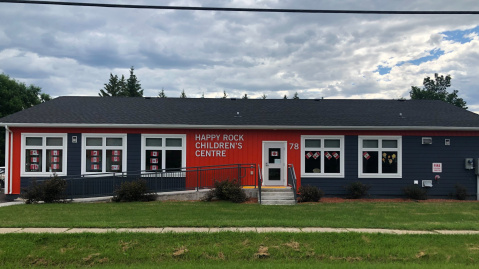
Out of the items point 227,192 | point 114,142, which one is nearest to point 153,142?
point 114,142

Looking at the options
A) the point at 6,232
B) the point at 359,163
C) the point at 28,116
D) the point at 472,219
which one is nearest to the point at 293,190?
the point at 359,163

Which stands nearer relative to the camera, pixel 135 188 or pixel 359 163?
pixel 135 188

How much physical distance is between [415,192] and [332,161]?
339 centimetres

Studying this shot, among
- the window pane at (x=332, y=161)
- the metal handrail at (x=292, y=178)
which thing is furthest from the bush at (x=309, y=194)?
the window pane at (x=332, y=161)

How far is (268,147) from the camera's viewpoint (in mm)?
14906

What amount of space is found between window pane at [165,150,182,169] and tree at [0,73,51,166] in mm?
30999

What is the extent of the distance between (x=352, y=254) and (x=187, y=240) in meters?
3.01

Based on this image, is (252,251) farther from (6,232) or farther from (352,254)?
(6,232)

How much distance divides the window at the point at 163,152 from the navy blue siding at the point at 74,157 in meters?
2.50

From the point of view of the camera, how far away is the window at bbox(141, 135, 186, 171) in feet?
47.6

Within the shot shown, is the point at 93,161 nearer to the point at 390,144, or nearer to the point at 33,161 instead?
the point at 33,161

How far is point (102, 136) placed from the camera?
1439 centimetres

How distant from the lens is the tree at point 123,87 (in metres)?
51.1

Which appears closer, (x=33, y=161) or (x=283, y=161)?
(x=33, y=161)
